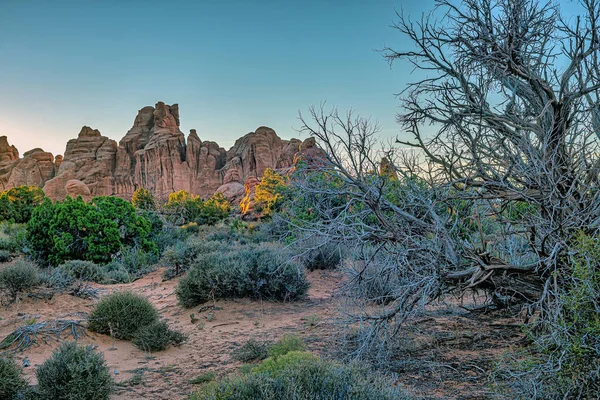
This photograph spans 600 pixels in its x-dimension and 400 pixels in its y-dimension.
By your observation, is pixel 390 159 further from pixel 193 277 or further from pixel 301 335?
pixel 193 277

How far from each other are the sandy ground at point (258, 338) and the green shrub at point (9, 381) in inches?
28.6

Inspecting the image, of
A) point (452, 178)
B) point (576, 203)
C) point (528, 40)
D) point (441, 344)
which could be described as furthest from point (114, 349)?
point (528, 40)

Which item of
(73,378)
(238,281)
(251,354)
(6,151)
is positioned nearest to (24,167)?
(6,151)

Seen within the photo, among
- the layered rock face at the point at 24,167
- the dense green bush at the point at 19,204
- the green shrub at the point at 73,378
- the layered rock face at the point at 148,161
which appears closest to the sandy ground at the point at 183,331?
the green shrub at the point at 73,378

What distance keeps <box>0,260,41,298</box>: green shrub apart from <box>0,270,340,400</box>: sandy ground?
30 centimetres

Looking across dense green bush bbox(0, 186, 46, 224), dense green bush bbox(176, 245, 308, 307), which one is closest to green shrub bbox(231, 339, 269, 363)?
dense green bush bbox(176, 245, 308, 307)

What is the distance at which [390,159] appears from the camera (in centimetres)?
544

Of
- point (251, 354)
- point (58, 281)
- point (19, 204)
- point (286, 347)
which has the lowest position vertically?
point (251, 354)

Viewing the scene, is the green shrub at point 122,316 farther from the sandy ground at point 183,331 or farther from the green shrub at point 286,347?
the green shrub at point 286,347

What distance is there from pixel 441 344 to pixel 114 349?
4.92 meters

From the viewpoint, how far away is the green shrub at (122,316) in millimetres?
6672

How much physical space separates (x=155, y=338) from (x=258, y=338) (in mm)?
1628

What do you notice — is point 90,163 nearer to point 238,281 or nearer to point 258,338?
point 238,281

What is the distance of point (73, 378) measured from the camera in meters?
3.89
